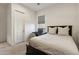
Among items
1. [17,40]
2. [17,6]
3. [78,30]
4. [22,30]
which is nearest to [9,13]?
[17,6]

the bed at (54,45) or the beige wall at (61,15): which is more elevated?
the beige wall at (61,15)

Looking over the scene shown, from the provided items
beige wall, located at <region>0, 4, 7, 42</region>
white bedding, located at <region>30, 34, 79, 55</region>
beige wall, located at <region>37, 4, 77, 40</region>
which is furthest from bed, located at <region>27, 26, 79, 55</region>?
beige wall, located at <region>0, 4, 7, 42</region>

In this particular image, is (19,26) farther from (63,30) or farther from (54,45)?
(63,30)

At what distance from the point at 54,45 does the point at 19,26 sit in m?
0.83

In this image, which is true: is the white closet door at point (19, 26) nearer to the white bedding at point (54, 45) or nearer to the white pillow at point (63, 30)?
the white bedding at point (54, 45)

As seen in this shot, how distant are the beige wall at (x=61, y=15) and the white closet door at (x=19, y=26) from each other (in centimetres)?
41

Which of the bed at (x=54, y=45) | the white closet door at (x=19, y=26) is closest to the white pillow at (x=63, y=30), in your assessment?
the bed at (x=54, y=45)

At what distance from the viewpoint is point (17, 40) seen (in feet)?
4.92

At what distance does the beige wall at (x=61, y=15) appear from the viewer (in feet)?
4.95

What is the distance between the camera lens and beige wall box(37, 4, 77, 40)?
1.51 m

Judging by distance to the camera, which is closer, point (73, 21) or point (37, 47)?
point (73, 21)

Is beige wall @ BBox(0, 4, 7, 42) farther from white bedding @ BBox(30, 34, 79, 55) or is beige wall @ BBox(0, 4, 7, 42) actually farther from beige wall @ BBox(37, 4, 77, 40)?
beige wall @ BBox(37, 4, 77, 40)
